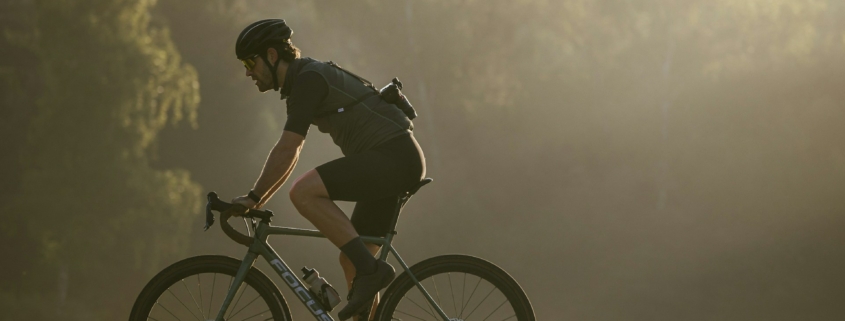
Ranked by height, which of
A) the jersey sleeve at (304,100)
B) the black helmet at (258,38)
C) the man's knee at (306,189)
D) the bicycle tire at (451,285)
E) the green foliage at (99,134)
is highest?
the green foliage at (99,134)

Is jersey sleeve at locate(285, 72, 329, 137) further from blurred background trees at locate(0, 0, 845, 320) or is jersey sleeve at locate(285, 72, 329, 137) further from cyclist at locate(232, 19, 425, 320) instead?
blurred background trees at locate(0, 0, 845, 320)

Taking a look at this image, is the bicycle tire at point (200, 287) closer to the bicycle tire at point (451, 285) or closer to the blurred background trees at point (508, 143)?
the bicycle tire at point (451, 285)

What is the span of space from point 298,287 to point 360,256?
384mm

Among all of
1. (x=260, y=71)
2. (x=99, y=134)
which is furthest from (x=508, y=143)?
(x=260, y=71)

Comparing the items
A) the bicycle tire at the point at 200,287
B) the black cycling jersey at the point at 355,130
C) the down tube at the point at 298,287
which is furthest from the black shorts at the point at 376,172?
the bicycle tire at the point at 200,287

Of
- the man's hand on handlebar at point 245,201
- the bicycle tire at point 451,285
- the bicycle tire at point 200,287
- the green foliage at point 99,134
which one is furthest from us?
the green foliage at point 99,134

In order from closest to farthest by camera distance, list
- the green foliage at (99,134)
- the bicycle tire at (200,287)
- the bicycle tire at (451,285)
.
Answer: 1. the bicycle tire at (200,287)
2. the bicycle tire at (451,285)
3. the green foliage at (99,134)

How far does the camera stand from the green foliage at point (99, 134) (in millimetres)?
14008

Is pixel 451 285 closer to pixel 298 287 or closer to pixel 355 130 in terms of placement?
pixel 298 287

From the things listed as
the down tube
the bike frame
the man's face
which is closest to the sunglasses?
the man's face

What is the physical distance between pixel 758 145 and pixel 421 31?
1563 cm

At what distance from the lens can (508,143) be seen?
37844mm

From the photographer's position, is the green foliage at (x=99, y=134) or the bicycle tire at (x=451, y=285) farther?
the green foliage at (x=99, y=134)

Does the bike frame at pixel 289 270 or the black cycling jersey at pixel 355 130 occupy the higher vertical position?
the black cycling jersey at pixel 355 130
